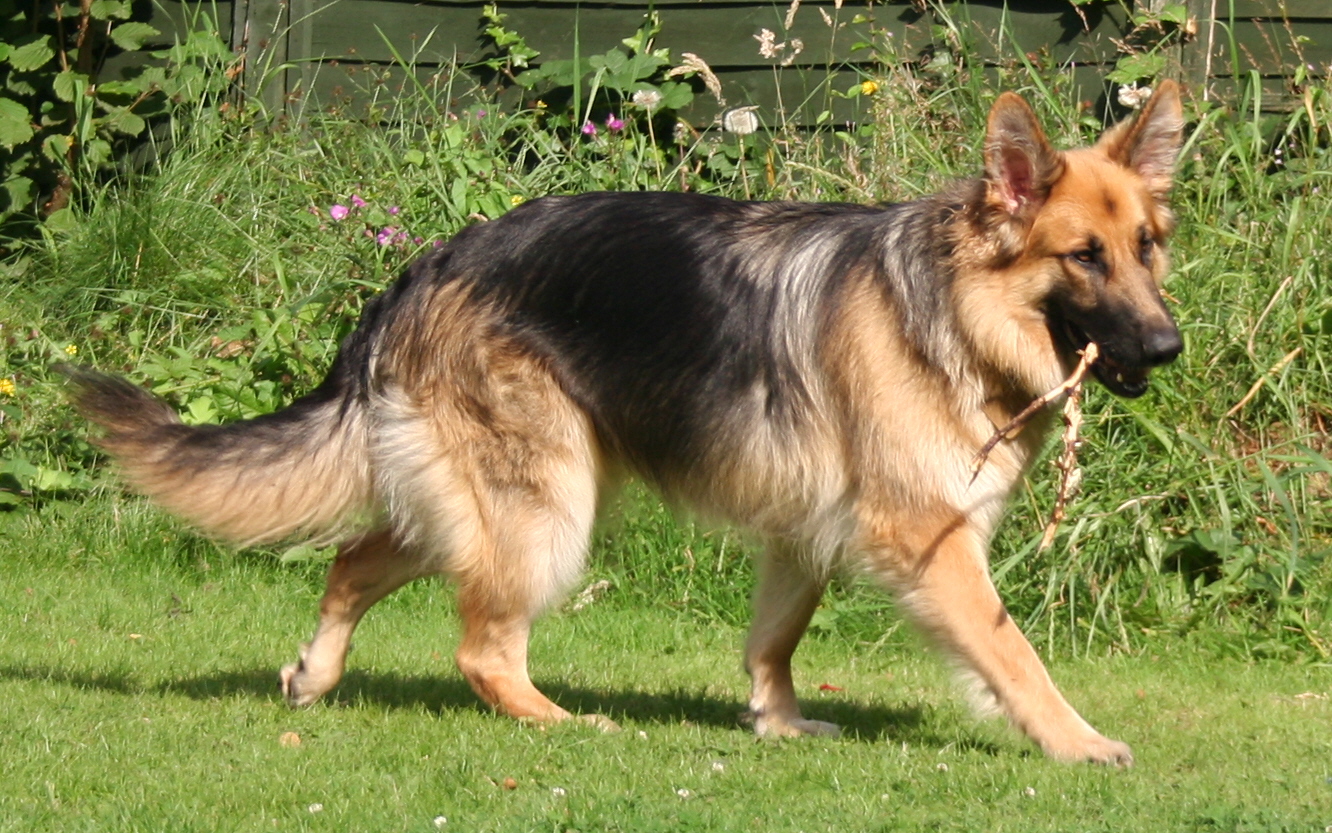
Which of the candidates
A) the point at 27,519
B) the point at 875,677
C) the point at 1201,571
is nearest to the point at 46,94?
the point at 27,519

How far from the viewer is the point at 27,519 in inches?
306

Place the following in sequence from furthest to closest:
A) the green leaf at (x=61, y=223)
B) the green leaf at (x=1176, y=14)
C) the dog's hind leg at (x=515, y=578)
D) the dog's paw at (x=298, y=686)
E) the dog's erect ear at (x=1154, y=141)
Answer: the green leaf at (x=61, y=223), the green leaf at (x=1176, y=14), the dog's paw at (x=298, y=686), the dog's hind leg at (x=515, y=578), the dog's erect ear at (x=1154, y=141)

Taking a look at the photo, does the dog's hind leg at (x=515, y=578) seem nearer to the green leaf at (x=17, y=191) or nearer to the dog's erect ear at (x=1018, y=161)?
the dog's erect ear at (x=1018, y=161)

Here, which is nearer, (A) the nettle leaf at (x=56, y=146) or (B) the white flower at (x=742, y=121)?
(B) the white flower at (x=742, y=121)

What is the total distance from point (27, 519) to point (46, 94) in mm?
2859

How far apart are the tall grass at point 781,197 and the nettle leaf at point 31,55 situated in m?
0.82

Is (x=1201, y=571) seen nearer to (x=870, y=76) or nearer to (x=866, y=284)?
(x=866, y=284)

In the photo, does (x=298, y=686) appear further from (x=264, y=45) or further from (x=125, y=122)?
(x=264, y=45)

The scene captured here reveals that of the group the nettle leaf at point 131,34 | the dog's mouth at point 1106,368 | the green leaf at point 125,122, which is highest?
the nettle leaf at point 131,34

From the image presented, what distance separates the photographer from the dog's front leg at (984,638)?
184 inches

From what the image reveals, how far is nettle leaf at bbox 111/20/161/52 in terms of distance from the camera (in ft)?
30.1

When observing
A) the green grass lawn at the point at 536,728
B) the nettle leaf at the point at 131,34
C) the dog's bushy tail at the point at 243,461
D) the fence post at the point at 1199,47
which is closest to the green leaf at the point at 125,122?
the nettle leaf at the point at 131,34

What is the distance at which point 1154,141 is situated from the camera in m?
4.88

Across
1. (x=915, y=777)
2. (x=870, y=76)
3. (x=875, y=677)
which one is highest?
(x=870, y=76)
